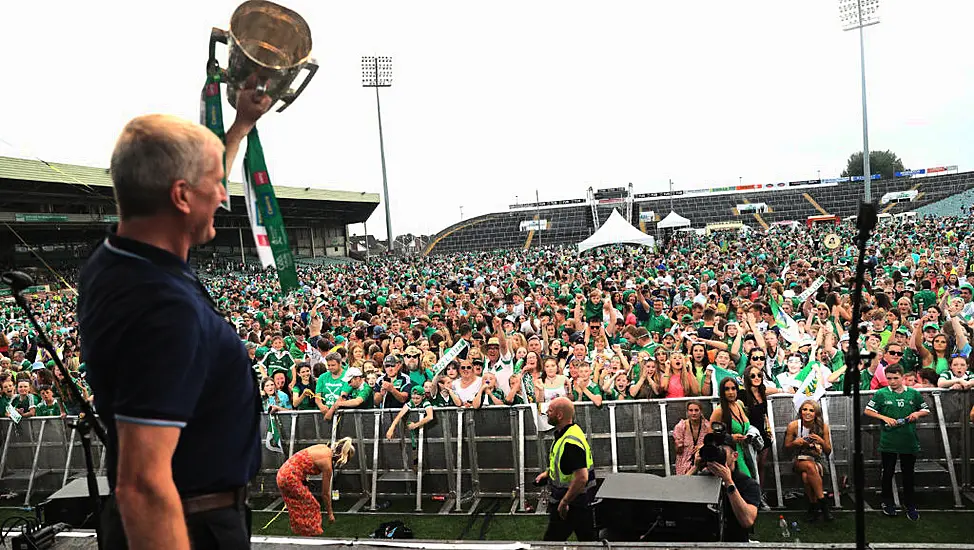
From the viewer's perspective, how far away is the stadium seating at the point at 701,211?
70.9m

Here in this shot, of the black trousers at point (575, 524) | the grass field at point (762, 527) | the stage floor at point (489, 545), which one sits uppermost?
the stage floor at point (489, 545)

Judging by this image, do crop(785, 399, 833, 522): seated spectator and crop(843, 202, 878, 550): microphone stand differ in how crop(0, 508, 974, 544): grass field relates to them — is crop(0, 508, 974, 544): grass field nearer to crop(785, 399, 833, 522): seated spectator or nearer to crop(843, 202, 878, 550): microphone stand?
crop(785, 399, 833, 522): seated spectator

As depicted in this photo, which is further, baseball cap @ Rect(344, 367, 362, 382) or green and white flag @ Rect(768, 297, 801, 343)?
green and white flag @ Rect(768, 297, 801, 343)

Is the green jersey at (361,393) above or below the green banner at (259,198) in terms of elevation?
below

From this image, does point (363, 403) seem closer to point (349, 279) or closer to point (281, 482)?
point (281, 482)

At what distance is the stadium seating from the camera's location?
233 ft

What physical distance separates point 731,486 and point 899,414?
2501 millimetres

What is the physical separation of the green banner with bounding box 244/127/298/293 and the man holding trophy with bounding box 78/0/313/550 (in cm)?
61

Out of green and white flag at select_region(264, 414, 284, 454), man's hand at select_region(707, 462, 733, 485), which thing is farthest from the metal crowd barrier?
man's hand at select_region(707, 462, 733, 485)

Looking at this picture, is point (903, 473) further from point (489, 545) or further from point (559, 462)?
point (489, 545)

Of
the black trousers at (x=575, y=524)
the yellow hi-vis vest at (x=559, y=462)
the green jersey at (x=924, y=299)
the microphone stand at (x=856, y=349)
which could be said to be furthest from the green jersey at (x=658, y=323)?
the microphone stand at (x=856, y=349)

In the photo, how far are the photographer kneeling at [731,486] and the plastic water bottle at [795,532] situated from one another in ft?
3.58

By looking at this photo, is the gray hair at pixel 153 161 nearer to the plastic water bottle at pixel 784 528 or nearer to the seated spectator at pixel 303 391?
the plastic water bottle at pixel 784 528

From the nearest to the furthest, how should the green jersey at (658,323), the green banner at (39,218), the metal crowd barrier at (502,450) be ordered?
the metal crowd barrier at (502,450), the green jersey at (658,323), the green banner at (39,218)
